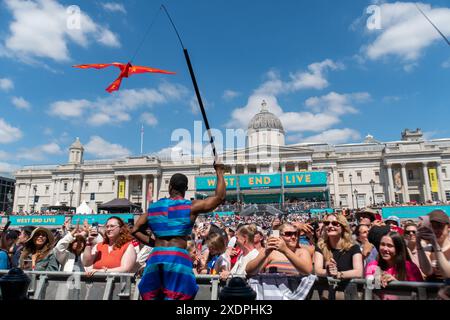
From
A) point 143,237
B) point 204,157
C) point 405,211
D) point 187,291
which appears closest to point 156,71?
point 143,237

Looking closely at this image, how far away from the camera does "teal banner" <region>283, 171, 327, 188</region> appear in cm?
4619

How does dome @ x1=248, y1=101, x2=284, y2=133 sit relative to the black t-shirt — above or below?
above

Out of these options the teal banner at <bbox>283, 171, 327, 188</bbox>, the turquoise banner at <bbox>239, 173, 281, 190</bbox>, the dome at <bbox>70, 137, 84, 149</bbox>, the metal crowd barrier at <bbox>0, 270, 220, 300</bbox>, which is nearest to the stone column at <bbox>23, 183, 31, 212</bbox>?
the dome at <bbox>70, 137, 84, 149</bbox>

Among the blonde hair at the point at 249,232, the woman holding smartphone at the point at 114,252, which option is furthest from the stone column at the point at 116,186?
the blonde hair at the point at 249,232

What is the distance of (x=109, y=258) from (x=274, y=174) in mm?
45153

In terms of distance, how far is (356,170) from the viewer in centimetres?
6556

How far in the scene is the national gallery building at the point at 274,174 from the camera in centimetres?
4959

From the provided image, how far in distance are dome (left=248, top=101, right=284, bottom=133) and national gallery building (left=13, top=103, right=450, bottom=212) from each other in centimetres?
25

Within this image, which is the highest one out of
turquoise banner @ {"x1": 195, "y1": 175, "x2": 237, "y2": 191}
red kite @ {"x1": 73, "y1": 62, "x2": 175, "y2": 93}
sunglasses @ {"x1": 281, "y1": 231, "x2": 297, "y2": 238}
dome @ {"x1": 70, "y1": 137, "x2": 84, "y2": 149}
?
dome @ {"x1": 70, "y1": 137, "x2": 84, "y2": 149}

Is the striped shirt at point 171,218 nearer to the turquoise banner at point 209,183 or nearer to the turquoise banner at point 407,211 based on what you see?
the turquoise banner at point 407,211

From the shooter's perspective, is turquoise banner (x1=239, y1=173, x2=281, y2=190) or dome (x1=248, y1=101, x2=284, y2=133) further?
dome (x1=248, y1=101, x2=284, y2=133)

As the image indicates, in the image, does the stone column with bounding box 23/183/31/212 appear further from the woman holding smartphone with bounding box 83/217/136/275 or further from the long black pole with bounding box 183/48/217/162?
the long black pole with bounding box 183/48/217/162

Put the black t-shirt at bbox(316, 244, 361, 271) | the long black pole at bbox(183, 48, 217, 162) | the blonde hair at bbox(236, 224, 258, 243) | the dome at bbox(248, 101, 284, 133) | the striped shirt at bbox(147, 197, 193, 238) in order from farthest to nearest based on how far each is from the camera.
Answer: the dome at bbox(248, 101, 284, 133)
the blonde hair at bbox(236, 224, 258, 243)
the black t-shirt at bbox(316, 244, 361, 271)
the long black pole at bbox(183, 48, 217, 162)
the striped shirt at bbox(147, 197, 193, 238)
